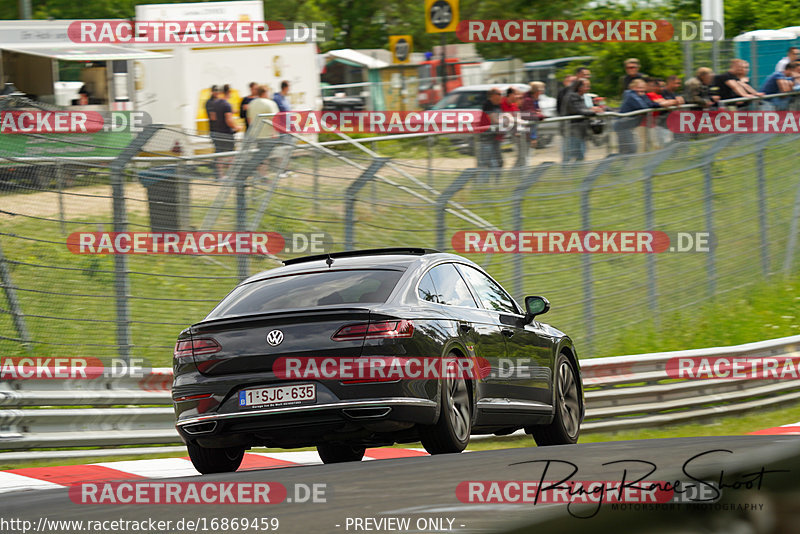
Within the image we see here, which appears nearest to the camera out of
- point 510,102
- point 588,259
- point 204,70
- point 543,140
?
point 588,259

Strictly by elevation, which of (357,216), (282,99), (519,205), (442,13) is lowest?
(519,205)

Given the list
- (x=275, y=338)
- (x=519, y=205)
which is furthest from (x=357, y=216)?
(x=275, y=338)

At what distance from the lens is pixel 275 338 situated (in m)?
7.12

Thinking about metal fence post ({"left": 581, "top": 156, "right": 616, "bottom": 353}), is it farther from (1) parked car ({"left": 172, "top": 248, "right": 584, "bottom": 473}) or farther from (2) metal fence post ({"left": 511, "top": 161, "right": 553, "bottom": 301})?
(1) parked car ({"left": 172, "top": 248, "right": 584, "bottom": 473})

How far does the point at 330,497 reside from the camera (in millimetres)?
3086

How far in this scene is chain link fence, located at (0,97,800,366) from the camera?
34.9 ft

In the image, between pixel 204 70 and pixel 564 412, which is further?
pixel 204 70

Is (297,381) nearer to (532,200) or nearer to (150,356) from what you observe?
(150,356)

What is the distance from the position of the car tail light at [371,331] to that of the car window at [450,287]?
0.84m

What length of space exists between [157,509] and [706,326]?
1348cm

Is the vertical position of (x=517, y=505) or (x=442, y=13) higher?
(x=442, y=13)

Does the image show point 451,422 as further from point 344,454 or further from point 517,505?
point 517,505

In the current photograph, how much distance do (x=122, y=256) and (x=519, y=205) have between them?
4.69m

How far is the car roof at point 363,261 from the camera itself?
313 inches
